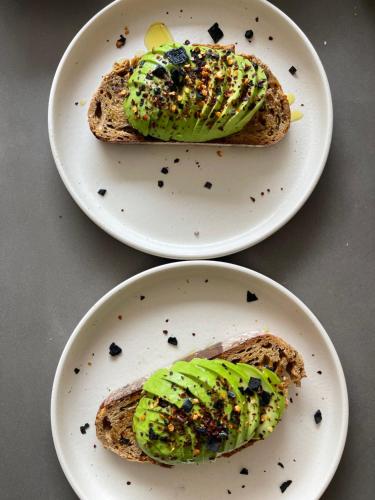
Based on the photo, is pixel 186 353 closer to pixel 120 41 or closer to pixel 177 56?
pixel 177 56

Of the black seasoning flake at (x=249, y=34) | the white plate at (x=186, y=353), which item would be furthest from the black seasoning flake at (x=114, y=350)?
the black seasoning flake at (x=249, y=34)

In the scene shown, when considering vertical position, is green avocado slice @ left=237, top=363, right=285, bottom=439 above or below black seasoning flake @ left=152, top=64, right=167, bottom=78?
below

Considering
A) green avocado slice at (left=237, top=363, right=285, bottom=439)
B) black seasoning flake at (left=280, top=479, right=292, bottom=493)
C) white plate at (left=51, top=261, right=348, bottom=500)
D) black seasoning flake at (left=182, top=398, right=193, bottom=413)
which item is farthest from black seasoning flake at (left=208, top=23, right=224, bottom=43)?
black seasoning flake at (left=280, top=479, right=292, bottom=493)

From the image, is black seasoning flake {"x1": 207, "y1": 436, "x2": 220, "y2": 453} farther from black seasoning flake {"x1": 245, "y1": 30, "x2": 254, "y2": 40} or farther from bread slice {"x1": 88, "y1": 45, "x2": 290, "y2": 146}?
black seasoning flake {"x1": 245, "y1": 30, "x2": 254, "y2": 40}

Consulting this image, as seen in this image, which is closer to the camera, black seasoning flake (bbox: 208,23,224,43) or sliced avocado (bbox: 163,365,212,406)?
sliced avocado (bbox: 163,365,212,406)

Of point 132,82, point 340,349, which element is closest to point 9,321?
point 132,82
